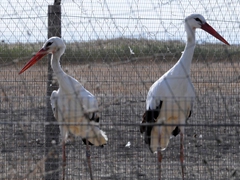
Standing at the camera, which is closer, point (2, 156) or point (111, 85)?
point (2, 156)

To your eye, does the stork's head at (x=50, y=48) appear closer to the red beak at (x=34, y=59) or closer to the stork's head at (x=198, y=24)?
the red beak at (x=34, y=59)

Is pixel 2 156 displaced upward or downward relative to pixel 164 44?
downward

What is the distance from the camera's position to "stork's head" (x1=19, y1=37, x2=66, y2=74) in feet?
19.2

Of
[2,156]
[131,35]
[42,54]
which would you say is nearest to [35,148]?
[2,156]

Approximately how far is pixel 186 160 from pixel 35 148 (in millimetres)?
1694

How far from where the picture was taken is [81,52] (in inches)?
232

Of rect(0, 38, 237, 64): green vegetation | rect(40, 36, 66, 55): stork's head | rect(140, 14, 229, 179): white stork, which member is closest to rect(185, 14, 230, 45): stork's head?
rect(140, 14, 229, 179): white stork

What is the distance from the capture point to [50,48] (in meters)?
6.02

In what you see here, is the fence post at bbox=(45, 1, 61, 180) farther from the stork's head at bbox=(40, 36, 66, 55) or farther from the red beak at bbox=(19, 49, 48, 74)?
the red beak at bbox=(19, 49, 48, 74)

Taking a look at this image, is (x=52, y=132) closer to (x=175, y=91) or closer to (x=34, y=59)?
(x=34, y=59)

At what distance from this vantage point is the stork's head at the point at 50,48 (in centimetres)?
586

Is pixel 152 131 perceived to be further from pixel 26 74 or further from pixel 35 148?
pixel 26 74

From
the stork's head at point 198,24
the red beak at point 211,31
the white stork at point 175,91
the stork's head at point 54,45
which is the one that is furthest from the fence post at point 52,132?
the red beak at point 211,31

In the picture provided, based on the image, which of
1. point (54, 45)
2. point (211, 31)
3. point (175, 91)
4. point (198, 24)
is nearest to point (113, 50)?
point (54, 45)
